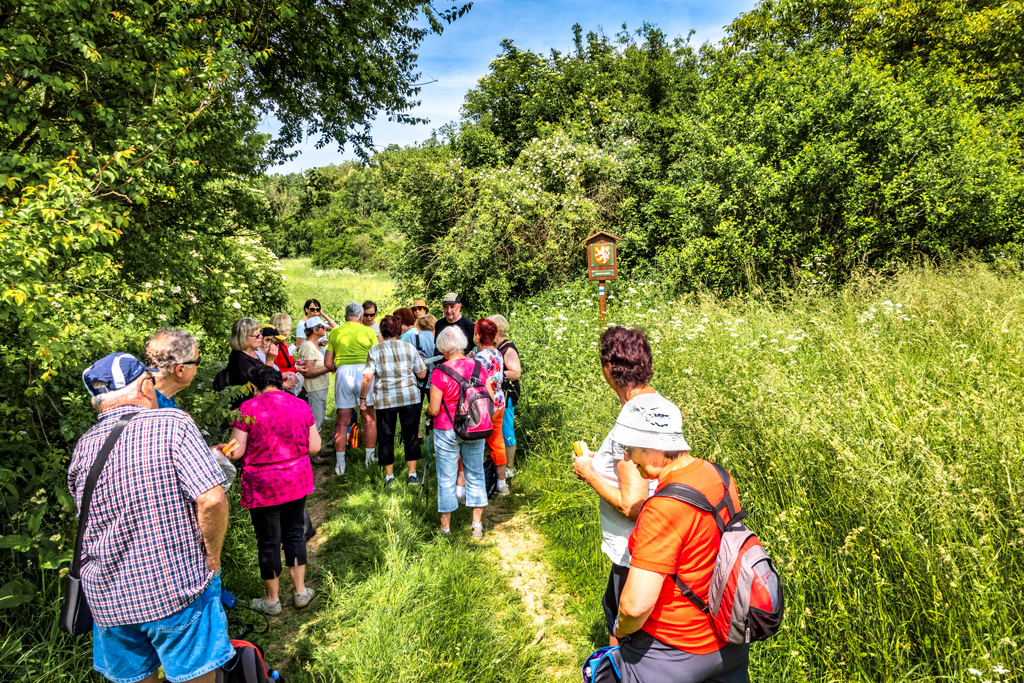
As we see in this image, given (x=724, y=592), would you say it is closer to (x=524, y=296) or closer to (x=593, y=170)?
(x=524, y=296)

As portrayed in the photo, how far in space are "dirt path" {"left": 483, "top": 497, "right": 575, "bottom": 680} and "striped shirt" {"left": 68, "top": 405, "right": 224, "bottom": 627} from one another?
2.13 metres

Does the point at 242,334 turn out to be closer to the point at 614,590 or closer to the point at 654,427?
the point at 614,590

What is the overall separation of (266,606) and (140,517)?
1.89 m

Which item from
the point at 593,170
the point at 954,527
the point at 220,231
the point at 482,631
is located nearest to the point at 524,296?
the point at 593,170

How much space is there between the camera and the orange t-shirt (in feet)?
5.61

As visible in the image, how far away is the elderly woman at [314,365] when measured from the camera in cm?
618

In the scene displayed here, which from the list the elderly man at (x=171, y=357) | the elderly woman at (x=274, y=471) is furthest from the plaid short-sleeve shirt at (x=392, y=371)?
the elderly man at (x=171, y=357)

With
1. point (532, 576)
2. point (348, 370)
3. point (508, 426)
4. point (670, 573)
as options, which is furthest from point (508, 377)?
point (670, 573)

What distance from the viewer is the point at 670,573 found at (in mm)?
1715

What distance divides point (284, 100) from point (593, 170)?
8.22 metres

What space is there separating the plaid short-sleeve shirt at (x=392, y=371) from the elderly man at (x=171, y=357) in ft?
9.28

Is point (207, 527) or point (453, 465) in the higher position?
point (207, 527)

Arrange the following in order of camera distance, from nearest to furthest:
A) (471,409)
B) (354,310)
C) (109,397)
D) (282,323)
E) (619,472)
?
(109,397) < (619,472) < (471,409) < (282,323) < (354,310)

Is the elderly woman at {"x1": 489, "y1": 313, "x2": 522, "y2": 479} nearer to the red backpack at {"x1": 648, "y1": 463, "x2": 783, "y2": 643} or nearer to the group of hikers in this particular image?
the group of hikers
